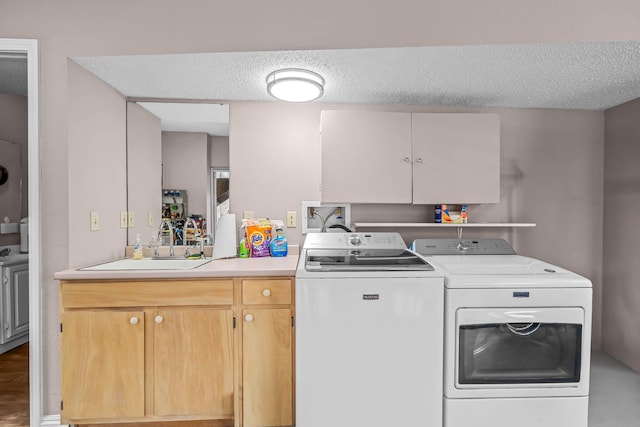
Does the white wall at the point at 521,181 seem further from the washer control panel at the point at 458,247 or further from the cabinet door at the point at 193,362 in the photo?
the cabinet door at the point at 193,362

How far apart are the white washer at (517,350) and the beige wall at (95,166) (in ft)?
6.64

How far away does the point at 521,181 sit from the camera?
252cm

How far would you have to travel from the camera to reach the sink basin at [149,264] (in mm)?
1781

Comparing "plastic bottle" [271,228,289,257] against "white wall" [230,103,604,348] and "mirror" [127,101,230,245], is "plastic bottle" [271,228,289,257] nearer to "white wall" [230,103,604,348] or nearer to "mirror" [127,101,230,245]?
"white wall" [230,103,604,348]

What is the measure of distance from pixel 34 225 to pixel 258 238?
1.20 m

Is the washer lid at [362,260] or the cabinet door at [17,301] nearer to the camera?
the washer lid at [362,260]

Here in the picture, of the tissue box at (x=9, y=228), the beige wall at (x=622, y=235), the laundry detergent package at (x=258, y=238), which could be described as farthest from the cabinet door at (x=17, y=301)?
the beige wall at (x=622, y=235)

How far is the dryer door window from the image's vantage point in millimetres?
1534

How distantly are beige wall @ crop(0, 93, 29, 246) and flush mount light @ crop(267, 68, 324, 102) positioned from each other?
7.91 ft

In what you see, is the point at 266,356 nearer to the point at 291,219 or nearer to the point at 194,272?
the point at 194,272

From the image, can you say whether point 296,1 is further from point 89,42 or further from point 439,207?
point 439,207

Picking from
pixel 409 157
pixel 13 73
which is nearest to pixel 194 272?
pixel 409 157

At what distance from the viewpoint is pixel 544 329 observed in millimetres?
1545

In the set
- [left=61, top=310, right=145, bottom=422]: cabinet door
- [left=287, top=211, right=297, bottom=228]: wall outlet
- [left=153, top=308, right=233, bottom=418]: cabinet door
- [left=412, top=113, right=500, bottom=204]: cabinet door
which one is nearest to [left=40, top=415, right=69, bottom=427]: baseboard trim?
[left=61, top=310, right=145, bottom=422]: cabinet door
